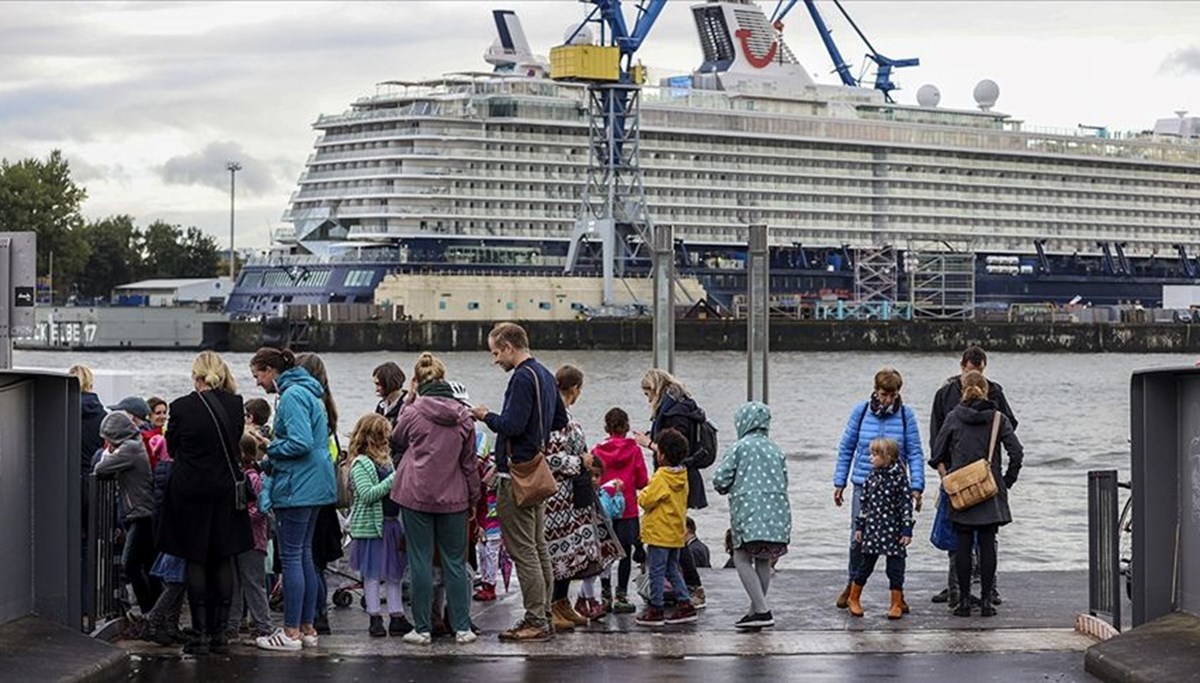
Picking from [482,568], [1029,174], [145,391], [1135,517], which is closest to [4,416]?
[482,568]

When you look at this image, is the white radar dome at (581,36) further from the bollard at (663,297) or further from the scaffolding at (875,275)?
the bollard at (663,297)

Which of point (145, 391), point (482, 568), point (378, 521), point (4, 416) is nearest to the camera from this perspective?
point (4, 416)

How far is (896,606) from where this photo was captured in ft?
42.0

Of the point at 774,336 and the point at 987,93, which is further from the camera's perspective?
the point at 987,93

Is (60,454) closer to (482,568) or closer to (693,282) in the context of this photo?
(482,568)

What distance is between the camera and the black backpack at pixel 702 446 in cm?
1283

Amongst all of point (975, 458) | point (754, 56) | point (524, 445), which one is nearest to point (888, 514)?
point (975, 458)

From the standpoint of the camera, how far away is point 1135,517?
1138 cm

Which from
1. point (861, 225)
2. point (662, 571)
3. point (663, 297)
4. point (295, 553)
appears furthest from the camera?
point (861, 225)

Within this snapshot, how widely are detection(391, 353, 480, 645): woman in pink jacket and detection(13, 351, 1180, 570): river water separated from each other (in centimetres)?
491

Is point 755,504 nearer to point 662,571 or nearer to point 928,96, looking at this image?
point 662,571

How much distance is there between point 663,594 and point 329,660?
7.63 ft

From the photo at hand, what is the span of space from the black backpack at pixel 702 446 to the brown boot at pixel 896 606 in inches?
55.3

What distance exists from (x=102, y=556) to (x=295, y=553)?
1156mm
